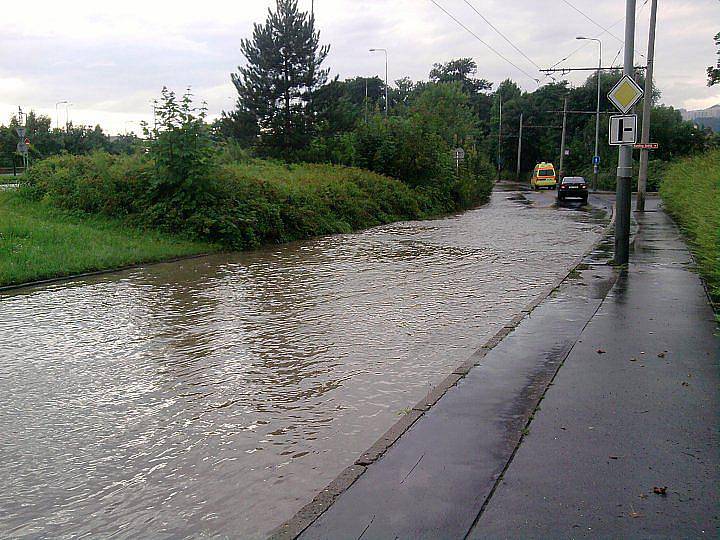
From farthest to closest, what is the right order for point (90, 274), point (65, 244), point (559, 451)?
point (65, 244), point (90, 274), point (559, 451)

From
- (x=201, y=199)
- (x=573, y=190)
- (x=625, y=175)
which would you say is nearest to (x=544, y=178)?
(x=573, y=190)

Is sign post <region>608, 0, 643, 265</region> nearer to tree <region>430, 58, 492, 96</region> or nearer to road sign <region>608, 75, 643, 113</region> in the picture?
road sign <region>608, 75, 643, 113</region>

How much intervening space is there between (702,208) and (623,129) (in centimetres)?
277

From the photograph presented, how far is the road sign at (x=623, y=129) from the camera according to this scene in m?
14.6

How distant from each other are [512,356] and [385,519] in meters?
4.19

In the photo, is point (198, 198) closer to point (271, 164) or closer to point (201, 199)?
point (201, 199)

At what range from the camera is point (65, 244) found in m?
16.7

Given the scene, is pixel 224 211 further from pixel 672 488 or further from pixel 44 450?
→ pixel 672 488

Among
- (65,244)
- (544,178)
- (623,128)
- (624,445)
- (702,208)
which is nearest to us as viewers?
(624,445)

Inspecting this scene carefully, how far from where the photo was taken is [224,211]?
69.4 feet

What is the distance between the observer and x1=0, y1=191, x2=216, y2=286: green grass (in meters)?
14.9

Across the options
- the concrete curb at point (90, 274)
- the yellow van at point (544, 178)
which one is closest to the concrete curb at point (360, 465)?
the concrete curb at point (90, 274)

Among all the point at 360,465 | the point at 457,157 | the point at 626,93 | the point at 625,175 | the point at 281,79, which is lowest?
the point at 360,465

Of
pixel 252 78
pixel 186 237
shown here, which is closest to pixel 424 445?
pixel 186 237
